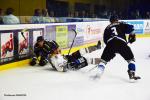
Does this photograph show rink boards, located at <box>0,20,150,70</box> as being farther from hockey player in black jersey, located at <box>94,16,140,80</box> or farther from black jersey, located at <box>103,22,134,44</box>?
black jersey, located at <box>103,22,134,44</box>

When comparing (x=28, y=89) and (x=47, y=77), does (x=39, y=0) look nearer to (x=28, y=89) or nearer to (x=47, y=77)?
(x=47, y=77)

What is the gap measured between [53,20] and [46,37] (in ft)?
2.69

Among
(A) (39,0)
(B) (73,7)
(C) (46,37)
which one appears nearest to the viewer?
(C) (46,37)

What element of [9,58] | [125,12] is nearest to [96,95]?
[9,58]

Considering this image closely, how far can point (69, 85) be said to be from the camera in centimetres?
522

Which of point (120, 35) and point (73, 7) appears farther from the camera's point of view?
point (73, 7)

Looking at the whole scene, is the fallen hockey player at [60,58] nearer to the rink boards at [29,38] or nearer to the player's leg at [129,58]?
the rink boards at [29,38]

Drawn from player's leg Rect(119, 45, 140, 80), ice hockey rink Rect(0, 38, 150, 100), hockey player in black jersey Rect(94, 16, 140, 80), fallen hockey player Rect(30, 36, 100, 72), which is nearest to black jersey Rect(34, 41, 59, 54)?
fallen hockey player Rect(30, 36, 100, 72)

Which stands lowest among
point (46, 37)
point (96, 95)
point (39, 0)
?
point (96, 95)

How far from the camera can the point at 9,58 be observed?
6523 mm

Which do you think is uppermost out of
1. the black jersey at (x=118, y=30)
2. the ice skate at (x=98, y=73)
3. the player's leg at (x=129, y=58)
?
the black jersey at (x=118, y=30)

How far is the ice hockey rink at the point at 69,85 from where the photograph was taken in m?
4.54

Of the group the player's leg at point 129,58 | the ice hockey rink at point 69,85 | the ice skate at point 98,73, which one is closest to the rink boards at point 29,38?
the ice hockey rink at point 69,85

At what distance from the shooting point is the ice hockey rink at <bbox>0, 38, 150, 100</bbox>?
454 cm
